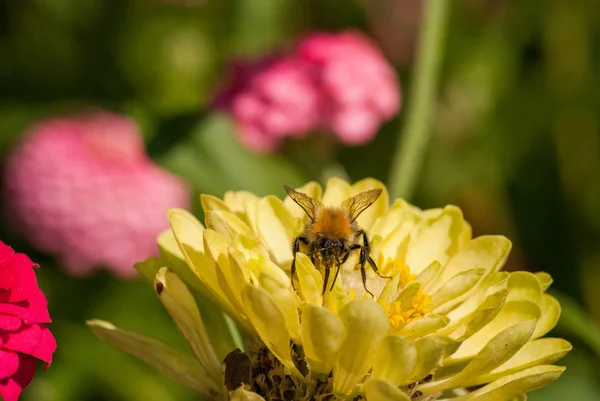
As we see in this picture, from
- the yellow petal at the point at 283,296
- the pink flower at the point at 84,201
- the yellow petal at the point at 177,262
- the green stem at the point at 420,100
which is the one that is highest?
the green stem at the point at 420,100

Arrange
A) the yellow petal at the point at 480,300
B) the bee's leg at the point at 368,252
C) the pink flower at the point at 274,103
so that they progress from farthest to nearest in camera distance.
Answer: the pink flower at the point at 274,103, the bee's leg at the point at 368,252, the yellow petal at the point at 480,300

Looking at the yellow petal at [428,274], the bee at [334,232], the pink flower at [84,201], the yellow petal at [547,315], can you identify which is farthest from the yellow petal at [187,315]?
the pink flower at [84,201]

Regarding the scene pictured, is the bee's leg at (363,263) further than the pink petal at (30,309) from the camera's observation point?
Yes

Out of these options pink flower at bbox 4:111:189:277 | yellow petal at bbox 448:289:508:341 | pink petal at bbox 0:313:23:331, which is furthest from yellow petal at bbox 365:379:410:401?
pink flower at bbox 4:111:189:277

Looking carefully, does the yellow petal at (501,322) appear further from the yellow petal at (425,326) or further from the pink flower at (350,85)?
the pink flower at (350,85)

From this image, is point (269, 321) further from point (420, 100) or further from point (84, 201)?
point (84, 201)

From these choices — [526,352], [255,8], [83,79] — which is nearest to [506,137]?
[255,8]

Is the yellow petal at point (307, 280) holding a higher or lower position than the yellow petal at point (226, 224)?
lower
